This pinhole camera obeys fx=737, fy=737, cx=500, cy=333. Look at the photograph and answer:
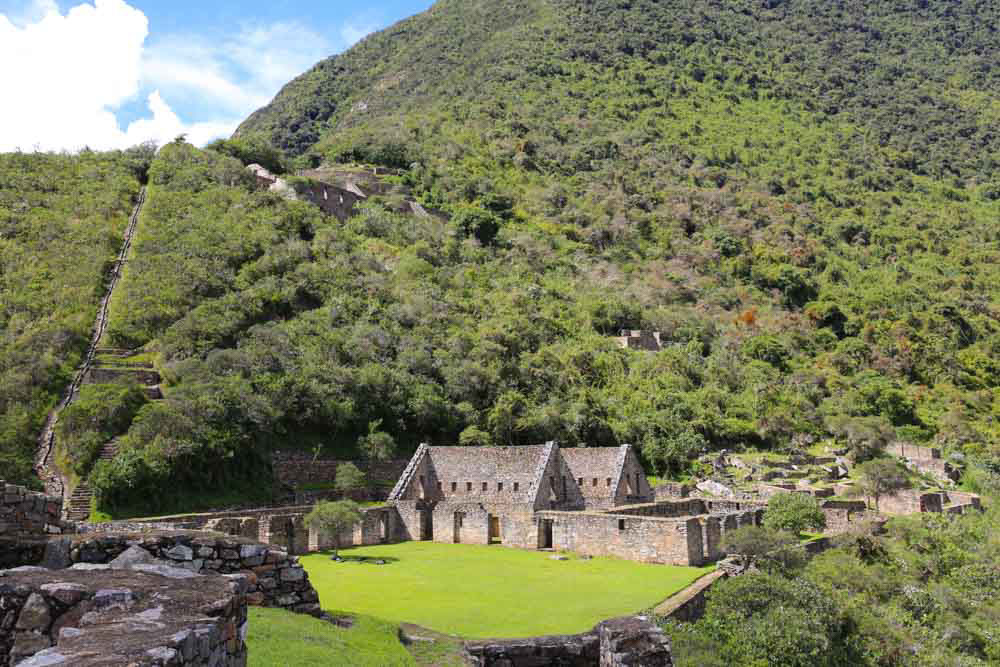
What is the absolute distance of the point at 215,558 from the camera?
8.02m

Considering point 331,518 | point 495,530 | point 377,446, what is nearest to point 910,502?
point 495,530

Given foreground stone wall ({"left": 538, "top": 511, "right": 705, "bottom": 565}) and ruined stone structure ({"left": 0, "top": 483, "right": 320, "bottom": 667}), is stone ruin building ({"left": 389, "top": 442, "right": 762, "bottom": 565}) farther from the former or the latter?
ruined stone structure ({"left": 0, "top": 483, "right": 320, "bottom": 667})

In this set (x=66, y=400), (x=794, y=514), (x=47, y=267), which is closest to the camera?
(x=794, y=514)

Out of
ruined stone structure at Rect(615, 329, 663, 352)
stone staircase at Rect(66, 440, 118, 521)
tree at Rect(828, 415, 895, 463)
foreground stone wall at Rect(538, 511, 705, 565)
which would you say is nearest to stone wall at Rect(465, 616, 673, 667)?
foreground stone wall at Rect(538, 511, 705, 565)

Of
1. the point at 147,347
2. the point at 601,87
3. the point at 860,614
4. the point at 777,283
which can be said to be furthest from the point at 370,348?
the point at 601,87

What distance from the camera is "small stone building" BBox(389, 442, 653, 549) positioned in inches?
1125

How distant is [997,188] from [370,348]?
112 metres

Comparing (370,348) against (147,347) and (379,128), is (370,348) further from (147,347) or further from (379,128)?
(379,128)

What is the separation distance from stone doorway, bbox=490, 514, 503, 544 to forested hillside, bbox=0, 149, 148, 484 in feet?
51.9

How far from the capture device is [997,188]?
114 meters

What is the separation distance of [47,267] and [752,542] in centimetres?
4387

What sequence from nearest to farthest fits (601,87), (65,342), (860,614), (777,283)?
1. (860,614)
2. (65,342)
3. (777,283)
4. (601,87)

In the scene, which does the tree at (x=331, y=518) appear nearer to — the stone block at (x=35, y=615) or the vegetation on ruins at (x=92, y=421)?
the vegetation on ruins at (x=92, y=421)

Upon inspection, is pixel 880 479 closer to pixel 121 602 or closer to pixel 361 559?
pixel 361 559
